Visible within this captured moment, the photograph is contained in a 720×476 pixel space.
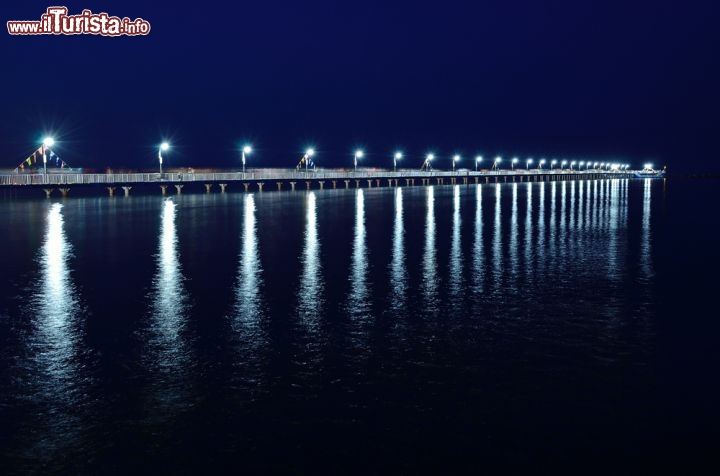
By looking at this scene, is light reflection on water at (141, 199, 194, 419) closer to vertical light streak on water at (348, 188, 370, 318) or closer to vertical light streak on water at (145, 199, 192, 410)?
vertical light streak on water at (145, 199, 192, 410)

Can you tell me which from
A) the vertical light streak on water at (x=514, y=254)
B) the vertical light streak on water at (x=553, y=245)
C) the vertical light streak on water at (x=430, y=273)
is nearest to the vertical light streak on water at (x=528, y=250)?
the vertical light streak on water at (x=514, y=254)

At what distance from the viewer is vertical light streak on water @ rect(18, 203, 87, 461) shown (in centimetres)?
842

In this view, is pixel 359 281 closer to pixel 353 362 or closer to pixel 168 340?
pixel 168 340

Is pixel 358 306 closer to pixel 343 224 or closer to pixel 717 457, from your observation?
pixel 717 457

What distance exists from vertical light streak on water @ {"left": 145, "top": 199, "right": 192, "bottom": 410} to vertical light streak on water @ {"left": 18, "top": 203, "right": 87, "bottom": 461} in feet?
3.63

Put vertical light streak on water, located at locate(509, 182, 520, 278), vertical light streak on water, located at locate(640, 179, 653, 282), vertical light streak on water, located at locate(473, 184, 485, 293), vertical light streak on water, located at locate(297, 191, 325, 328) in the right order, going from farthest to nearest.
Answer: vertical light streak on water, located at locate(640, 179, 653, 282) < vertical light streak on water, located at locate(509, 182, 520, 278) < vertical light streak on water, located at locate(473, 184, 485, 293) < vertical light streak on water, located at locate(297, 191, 325, 328)

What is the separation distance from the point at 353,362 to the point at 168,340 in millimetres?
3787

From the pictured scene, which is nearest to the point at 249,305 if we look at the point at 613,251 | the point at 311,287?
the point at 311,287

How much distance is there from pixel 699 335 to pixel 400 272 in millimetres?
9312

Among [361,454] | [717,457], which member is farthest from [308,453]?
[717,457]

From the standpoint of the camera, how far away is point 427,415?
9164 millimetres

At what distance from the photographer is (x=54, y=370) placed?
36.1ft

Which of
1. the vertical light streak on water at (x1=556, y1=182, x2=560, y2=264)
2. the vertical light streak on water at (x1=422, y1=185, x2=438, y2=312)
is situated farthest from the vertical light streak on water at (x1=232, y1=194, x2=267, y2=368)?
the vertical light streak on water at (x1=556, y1=182, x2=560, y2=264)

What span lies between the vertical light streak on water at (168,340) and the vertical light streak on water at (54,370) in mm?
1107
